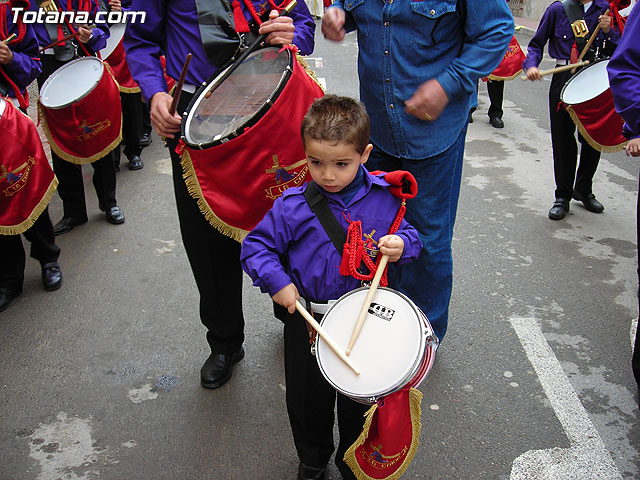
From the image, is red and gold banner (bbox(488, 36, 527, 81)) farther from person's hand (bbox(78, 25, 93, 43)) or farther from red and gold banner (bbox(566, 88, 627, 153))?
person's hand (bbox(78, 25, 93, 43))

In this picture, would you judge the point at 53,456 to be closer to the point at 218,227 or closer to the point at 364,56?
the point at 218,227


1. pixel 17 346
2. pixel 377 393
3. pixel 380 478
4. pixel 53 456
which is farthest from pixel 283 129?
pixel 17 346

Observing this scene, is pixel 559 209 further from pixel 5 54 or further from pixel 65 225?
pixel 5 54

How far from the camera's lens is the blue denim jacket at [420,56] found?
232 centimetres

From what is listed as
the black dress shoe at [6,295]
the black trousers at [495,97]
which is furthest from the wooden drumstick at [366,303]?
the black trousers at [495,97]

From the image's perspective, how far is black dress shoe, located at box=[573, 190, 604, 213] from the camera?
4953 mm

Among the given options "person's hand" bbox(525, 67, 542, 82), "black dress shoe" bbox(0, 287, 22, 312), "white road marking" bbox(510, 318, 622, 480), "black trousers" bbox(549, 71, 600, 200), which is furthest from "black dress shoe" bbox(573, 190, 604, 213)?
"black dress shoe" bbox(0, 287, 22, 312)

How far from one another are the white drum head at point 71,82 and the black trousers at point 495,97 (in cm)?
482

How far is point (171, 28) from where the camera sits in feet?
8.34

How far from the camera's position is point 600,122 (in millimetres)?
4305

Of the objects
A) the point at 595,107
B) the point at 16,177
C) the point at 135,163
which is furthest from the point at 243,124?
the point at 135,163

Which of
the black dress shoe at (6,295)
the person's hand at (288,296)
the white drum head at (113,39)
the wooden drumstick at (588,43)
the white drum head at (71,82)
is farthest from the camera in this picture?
the white drum head at (113,39)

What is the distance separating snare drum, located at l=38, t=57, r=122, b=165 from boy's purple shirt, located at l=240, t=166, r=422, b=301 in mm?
2735

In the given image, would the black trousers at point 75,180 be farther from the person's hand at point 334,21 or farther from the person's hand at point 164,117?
the person's hand at point 334,21
